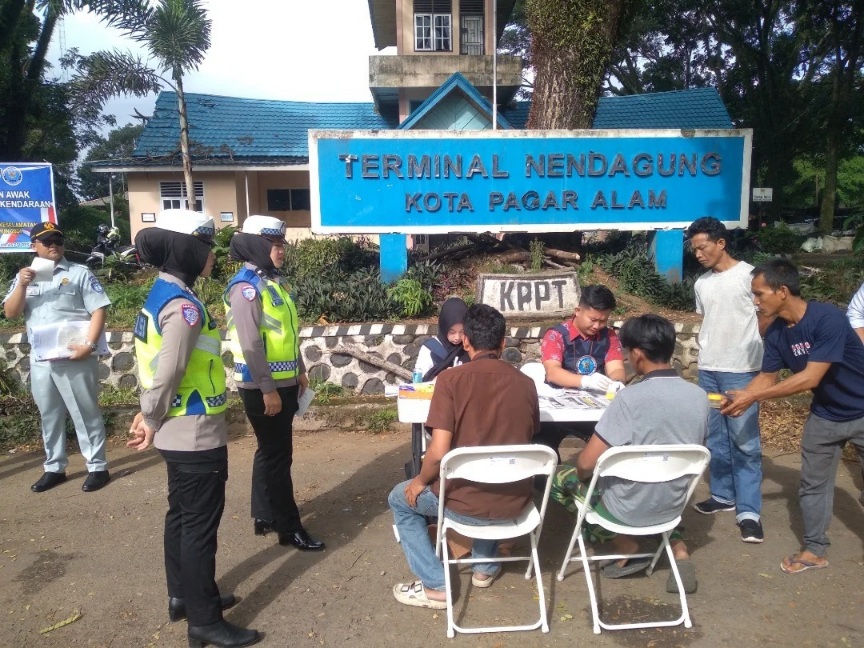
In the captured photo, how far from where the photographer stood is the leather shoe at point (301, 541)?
387 cm

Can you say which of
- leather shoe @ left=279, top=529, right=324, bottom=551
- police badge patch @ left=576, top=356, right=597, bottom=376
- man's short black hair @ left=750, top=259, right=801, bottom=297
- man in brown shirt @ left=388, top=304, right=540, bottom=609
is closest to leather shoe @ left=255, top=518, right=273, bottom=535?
leather shoe @ left=279, top=529, right=324, bottom=551

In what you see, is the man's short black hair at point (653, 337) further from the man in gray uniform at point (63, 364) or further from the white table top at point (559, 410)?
the man in gray uniform at point (63, 364)

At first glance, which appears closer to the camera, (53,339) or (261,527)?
(261,527)

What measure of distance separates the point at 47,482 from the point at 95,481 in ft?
1.06

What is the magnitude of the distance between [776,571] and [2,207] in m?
7.38

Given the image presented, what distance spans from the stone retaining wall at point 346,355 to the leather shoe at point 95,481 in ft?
5.59

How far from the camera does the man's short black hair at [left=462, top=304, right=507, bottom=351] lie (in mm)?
3094

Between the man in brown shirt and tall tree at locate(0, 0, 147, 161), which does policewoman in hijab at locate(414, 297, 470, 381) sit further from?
tall tree at locate(0, 0, 147, 161)

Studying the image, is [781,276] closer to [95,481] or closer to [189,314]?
[189,314]

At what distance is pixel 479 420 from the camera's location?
3012 millimetres

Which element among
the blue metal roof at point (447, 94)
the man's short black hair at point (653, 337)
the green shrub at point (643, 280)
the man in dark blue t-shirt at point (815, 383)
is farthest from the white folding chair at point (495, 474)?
the blue metal roof at point (447, 94)

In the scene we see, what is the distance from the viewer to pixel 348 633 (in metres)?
3.07

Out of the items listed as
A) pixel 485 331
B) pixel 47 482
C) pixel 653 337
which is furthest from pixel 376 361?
pixel 653 337

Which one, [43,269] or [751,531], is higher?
[43,269]
